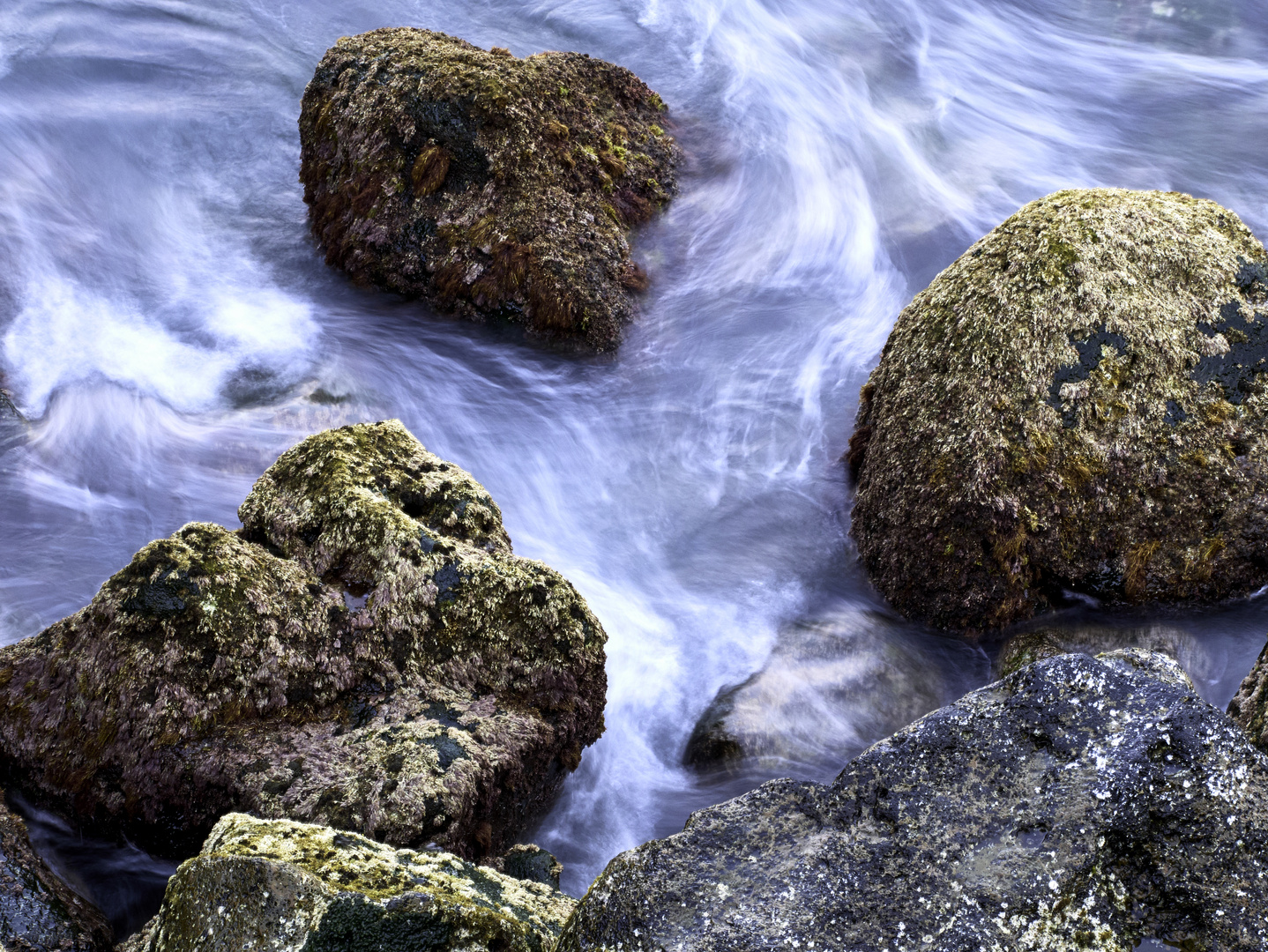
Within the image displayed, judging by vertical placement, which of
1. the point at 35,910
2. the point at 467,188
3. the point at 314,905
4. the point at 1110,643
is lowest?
the point at 35,910

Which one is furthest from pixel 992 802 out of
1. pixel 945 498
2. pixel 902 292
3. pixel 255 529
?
pixel 902 292

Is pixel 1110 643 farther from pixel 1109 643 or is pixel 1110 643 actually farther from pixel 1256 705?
pixel 1256 705

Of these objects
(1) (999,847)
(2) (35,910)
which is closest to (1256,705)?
(1) (999,847)

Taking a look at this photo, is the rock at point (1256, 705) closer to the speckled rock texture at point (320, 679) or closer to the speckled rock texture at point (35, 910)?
the speckled rock texture at point (320, 679)

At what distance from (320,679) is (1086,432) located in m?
3.86

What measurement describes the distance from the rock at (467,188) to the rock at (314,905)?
4696 mm

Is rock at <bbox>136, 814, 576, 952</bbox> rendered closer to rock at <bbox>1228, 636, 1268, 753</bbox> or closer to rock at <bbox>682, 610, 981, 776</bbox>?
rock at <bbox>682, 610, 981, 776</bbox>

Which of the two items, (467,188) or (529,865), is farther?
(467,188)

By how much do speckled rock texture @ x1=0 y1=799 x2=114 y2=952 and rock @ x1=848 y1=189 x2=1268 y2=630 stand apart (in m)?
4.06

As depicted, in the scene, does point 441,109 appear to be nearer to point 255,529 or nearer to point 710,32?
point 255,529

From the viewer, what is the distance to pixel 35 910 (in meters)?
3.51

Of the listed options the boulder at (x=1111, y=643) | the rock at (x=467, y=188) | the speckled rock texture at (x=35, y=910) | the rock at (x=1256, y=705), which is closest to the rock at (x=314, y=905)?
the speckled rock texture at (x=35, y=910)

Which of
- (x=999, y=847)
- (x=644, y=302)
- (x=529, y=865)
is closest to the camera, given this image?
(x=999, y=847)

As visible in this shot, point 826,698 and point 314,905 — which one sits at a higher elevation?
point 314,905
